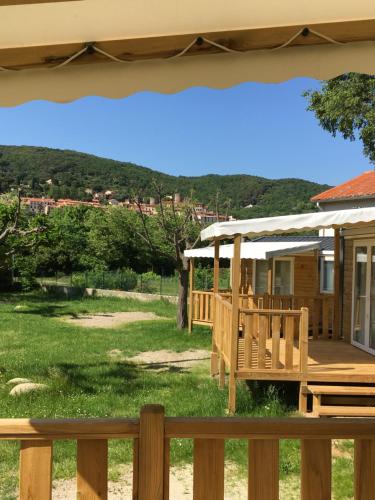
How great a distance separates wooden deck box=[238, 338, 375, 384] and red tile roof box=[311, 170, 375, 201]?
24.1ft

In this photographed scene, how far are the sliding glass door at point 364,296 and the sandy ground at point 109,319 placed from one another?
8512 mm

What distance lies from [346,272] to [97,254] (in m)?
30.3

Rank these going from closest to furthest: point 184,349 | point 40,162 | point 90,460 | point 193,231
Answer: point 90,460
point 184,349
point 193,231
point 40,162

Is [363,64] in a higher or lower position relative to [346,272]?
higher

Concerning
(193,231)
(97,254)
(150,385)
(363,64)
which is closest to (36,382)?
(150,385)

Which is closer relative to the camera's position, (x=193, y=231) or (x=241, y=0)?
(x=241, y=0)

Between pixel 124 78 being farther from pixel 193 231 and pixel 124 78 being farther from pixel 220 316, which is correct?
pixel 193 231

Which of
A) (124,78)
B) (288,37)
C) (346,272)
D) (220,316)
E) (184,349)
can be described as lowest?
(184,349)

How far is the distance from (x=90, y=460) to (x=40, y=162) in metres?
70.0

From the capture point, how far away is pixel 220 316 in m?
8.48

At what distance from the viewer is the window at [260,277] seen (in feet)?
52.6

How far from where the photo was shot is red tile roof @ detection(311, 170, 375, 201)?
585 inches

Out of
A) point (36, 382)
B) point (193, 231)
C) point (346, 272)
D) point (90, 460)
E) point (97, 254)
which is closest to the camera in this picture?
point (90, 460)

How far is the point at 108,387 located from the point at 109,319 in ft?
32.4
